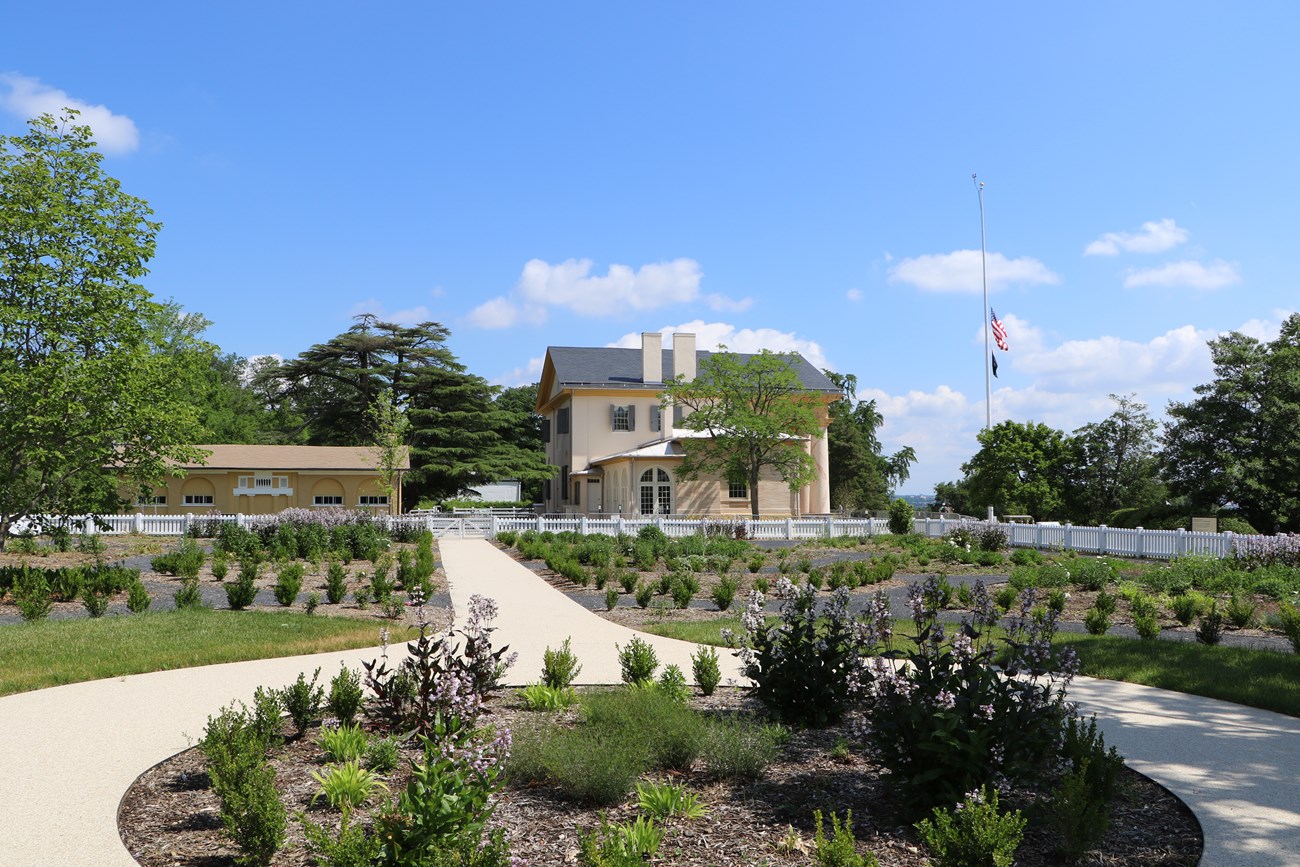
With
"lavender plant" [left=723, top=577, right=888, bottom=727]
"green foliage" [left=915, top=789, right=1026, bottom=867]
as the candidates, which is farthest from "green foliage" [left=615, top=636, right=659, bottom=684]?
"green foliage" [left=915, top=789, right=1026, bottom=867]

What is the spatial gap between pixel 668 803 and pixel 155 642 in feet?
26.0

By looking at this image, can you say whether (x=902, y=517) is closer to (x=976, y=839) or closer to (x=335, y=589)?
(x=335, y=589)

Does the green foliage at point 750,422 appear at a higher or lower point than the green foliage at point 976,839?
higher

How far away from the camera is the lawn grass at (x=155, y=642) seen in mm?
9320

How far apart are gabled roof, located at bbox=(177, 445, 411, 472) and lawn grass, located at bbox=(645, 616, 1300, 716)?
116ft

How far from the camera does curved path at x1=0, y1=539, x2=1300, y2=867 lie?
16.0 feet

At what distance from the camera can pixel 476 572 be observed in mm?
20312

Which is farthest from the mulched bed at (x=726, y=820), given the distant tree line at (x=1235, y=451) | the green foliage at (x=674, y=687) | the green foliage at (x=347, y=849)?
the distant tree line at (x=1235, y=451)

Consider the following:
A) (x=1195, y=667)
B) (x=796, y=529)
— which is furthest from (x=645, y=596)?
(x=796, y=529)

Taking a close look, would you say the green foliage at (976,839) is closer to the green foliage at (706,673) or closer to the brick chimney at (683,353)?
the green foliage at (706,673)

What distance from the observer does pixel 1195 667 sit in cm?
958

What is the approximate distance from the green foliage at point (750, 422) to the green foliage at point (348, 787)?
35.1m

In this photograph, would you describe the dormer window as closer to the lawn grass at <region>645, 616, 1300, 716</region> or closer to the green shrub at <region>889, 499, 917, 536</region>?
the green shrub at <region>889, 499, 917, 536</region>

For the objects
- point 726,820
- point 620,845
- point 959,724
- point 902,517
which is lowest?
point 726,820
